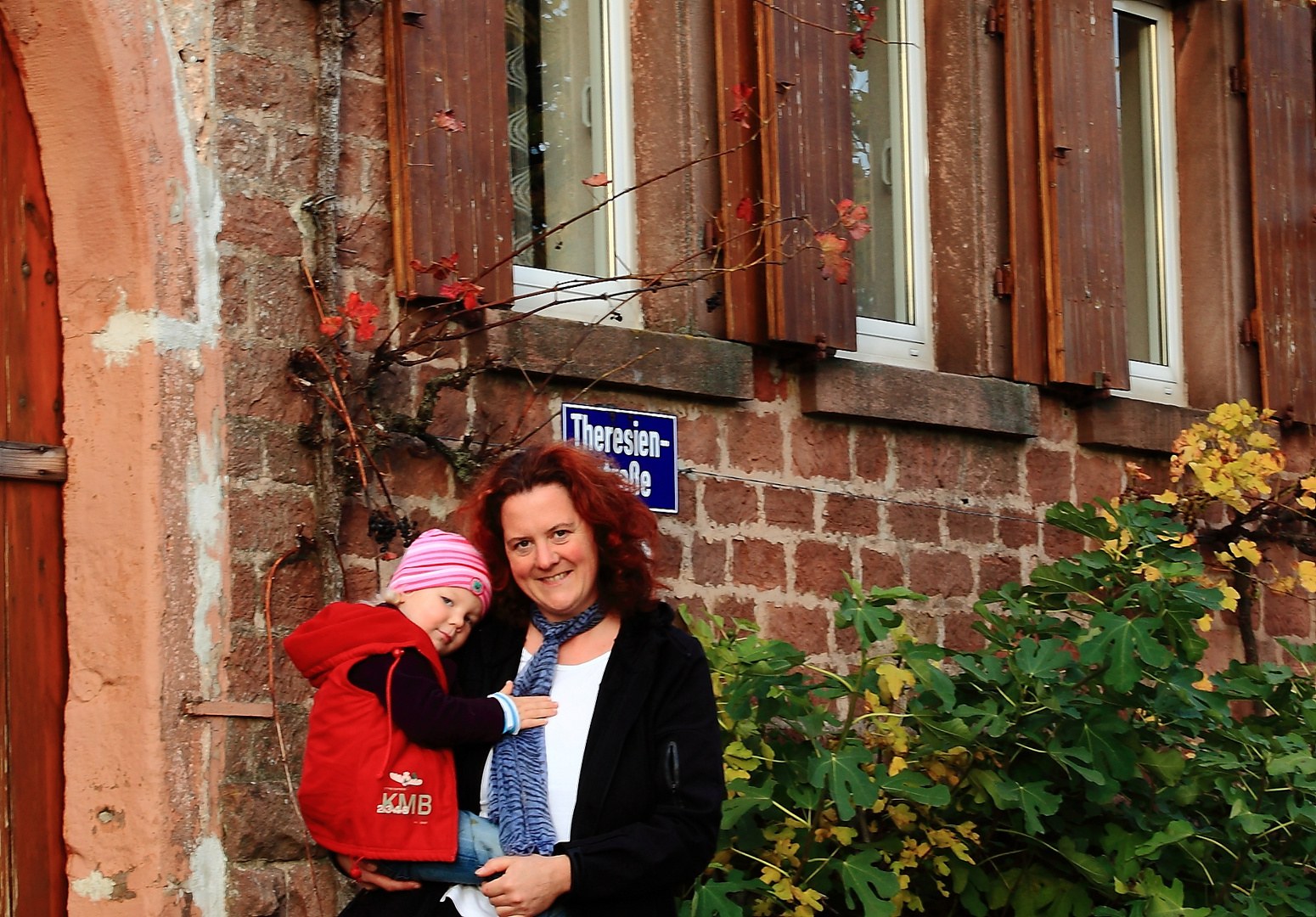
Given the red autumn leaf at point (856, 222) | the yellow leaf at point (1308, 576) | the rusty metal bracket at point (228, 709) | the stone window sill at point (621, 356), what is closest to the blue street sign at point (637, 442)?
the stone window sill at point (621, 356)

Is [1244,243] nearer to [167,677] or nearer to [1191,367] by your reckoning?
[1191,367]

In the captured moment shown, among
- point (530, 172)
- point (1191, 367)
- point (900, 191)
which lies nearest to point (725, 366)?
point (530, 172)

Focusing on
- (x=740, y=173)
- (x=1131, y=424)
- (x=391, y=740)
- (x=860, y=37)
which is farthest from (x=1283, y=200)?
(x=391, y=740)

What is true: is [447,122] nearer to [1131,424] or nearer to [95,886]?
[95,886]

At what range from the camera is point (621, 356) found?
195 inches

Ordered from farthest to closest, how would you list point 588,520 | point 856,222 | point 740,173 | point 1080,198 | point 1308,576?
point 1080,198, point 1308,576, point 740,173, point 856,222, point 588,520

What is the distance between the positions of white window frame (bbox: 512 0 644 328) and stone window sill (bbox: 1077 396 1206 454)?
188 centimetres

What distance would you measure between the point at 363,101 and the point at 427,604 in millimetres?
1798

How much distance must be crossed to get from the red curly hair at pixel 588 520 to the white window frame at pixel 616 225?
1.65 m

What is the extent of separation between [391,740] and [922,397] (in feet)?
9.94

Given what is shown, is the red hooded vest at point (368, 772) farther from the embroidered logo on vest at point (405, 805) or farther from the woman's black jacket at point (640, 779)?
the woman's black jacket at point (640, 779)

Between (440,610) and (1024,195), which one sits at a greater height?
(1024,195)

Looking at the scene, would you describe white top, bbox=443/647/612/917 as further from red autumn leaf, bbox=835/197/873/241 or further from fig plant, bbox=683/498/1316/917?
red autumn leaf, bbox=835/197/873/241

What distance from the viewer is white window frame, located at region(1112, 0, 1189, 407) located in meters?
6.64
